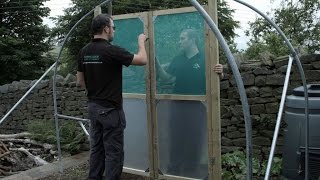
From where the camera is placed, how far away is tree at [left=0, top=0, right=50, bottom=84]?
14883mm

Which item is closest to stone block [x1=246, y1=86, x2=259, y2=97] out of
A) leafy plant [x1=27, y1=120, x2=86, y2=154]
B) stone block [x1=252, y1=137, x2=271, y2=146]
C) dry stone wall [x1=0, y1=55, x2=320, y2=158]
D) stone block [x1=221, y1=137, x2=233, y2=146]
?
dry stone wall [x1=0, y1=55, x2=320, y2=158]

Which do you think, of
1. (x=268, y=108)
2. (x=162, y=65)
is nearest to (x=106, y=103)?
(x=162, y=65)

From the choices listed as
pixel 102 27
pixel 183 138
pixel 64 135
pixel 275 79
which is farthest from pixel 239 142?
pixel 64 135

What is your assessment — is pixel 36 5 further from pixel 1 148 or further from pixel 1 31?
pixel 1 148

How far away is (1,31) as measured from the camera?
15227 millimetres

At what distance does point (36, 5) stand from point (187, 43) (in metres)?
12.8

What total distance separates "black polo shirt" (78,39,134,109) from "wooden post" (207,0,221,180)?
79 cm

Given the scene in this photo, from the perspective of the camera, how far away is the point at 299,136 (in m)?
3.48

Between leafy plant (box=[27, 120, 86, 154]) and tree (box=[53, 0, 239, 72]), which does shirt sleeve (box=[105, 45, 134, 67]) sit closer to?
leafy plant (box=[27, 120, 86, 154])

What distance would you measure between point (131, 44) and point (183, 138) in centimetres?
121

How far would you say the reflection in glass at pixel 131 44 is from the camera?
15.3 feet

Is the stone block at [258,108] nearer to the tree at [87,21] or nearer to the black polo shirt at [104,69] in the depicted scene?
the black polo shirt at [104,69]

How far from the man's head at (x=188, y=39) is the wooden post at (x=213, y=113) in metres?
0.20

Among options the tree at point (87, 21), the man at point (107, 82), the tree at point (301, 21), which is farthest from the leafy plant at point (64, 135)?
the tree at point (87, 21)
